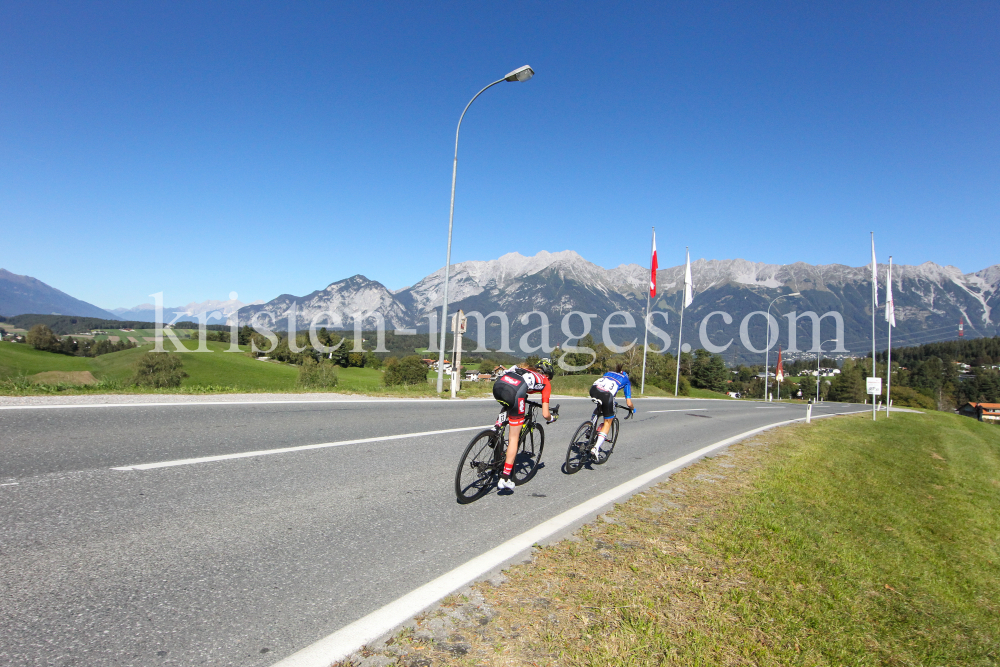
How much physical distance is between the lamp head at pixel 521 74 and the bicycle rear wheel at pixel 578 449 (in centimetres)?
1236

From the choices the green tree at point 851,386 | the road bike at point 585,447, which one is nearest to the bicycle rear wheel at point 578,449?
the road bike at point 585,447

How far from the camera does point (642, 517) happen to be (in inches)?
209

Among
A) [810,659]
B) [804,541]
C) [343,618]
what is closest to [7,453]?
[343,618]

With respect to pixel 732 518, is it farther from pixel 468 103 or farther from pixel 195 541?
pixel 468 103

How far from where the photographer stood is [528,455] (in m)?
7.22

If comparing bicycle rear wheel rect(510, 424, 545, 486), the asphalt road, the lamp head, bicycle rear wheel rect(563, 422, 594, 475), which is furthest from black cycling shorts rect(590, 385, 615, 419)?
the lamp head

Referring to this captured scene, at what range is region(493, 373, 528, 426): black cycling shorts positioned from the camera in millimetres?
6078

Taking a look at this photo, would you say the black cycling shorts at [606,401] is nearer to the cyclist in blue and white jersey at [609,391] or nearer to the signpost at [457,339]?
the cyclist in blue and white jersey at [609,391]

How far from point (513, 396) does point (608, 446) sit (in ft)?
12.5

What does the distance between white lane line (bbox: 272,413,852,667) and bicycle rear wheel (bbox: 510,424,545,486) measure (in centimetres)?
125

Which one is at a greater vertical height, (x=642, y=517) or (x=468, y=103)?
(x=468, y=103)

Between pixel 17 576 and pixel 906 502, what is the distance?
11.7 m

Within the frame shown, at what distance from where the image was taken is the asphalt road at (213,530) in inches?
104

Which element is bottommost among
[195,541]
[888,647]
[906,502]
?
[906,502]
